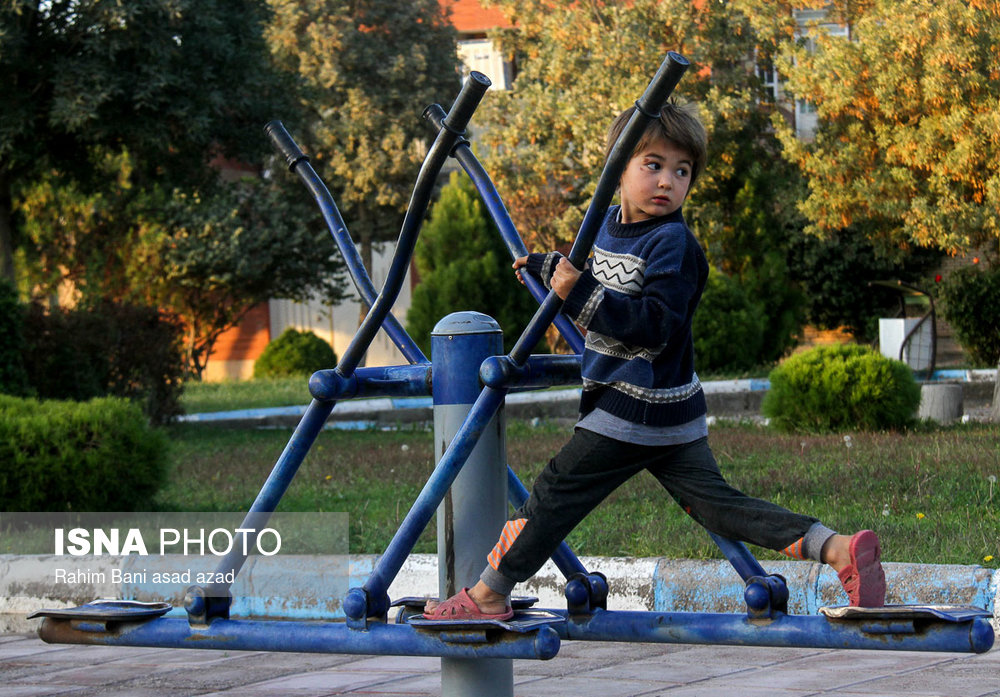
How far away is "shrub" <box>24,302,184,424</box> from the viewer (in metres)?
10.2

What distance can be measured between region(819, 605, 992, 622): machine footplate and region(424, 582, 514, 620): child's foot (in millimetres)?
636

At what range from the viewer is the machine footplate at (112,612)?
274 cm

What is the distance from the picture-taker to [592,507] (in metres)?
2.68

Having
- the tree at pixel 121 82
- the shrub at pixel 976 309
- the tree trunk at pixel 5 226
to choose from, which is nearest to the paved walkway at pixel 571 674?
the tree at pixel 121 82

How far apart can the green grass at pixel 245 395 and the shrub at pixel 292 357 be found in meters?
1.10

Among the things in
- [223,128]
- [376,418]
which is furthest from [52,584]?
[223,128]

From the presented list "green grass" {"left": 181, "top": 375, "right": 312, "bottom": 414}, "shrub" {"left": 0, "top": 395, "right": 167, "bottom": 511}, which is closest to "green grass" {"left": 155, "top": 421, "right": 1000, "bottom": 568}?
"shrub" {"left": 0, "top": 395, "right": 167, "bottom": 511}

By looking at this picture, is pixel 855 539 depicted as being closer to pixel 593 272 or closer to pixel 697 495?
pixel 697 495

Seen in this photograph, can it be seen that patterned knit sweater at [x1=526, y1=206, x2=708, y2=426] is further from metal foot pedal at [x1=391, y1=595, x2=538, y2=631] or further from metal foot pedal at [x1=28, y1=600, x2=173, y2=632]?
metal foot pedal at [x1=28, y1=600, x2=173, y2=632]

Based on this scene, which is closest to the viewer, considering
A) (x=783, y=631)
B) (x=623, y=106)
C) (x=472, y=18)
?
(x=783, y=631)

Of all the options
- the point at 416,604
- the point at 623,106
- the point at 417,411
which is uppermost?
the point at 623,106

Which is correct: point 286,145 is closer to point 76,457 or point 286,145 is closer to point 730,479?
point 76,457

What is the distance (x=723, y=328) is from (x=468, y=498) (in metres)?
13.4

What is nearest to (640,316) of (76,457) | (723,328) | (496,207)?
(496,207)
